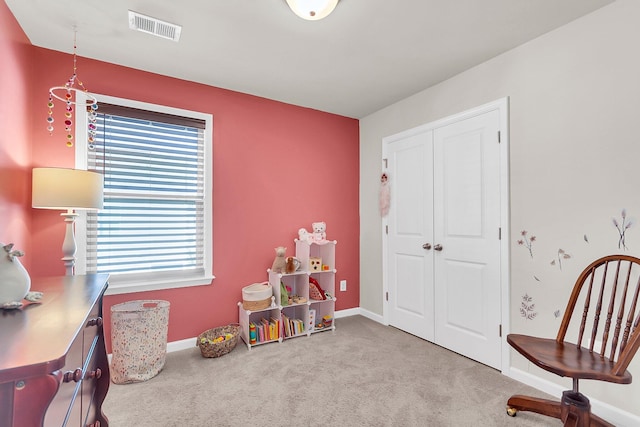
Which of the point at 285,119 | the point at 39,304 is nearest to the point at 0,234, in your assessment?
the point at 39,304

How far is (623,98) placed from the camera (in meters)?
1.82

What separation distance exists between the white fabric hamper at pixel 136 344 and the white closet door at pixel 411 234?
2.28 m

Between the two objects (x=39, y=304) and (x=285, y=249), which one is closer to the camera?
(x=39, y=304)

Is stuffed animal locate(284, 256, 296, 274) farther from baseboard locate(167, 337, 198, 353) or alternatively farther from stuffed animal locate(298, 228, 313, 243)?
baseboard locate(167, 337, 198, 353)

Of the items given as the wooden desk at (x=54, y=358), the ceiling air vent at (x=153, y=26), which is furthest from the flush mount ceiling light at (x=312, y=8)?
the wooden desk at (x=54, y=358)

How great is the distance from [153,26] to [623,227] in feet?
10.3

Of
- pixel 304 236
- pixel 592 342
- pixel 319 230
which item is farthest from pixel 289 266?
pixel 592 342

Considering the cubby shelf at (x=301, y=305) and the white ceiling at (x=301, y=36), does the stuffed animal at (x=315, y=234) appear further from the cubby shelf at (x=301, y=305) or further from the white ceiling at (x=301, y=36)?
the white ceiling at (x=301, y=36)

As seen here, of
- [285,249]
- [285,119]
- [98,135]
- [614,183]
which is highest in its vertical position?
[285,119]

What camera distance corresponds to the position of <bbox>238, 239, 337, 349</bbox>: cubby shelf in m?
2.97

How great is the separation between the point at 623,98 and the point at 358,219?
258 cm

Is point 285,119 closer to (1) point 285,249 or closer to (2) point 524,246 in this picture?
(1) point 285,249

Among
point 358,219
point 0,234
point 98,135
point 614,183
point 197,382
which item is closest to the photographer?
point 0,234

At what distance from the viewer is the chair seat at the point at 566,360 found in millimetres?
1457
